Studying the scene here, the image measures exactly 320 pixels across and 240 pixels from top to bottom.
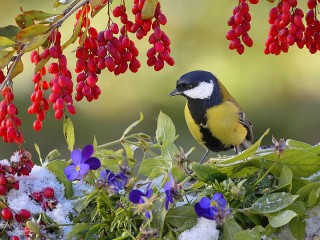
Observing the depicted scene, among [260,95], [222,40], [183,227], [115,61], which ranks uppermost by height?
[115,61]

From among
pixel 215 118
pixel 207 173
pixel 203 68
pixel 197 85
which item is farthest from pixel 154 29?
pixel 203 68

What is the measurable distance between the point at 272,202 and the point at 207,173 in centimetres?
11

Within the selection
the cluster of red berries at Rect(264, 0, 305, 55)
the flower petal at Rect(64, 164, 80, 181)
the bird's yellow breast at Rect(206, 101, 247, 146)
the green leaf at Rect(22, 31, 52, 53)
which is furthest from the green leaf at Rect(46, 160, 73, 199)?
the bird's yellow breast at Rect(206, 101, 247, 146)

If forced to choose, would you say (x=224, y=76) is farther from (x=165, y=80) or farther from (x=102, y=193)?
(x=102, y=193)

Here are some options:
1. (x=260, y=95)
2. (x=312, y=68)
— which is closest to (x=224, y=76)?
(x=260, y=95)

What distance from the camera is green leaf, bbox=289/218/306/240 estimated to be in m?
1.23

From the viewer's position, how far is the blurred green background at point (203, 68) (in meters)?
3.62

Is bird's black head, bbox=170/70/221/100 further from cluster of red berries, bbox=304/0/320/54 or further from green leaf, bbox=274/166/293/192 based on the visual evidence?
green leaf, bbox=274/166/293/192

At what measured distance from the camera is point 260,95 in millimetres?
3656

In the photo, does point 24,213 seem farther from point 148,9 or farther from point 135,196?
point 148,9

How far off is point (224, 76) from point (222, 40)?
261 mm

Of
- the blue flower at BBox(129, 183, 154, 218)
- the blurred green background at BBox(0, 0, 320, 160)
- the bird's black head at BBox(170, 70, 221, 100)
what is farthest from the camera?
the blurred green background at BBox(0, 0, 320, 160)

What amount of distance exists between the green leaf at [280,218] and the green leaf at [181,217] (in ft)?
0.38

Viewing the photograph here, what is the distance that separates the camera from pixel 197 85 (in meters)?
2.06
